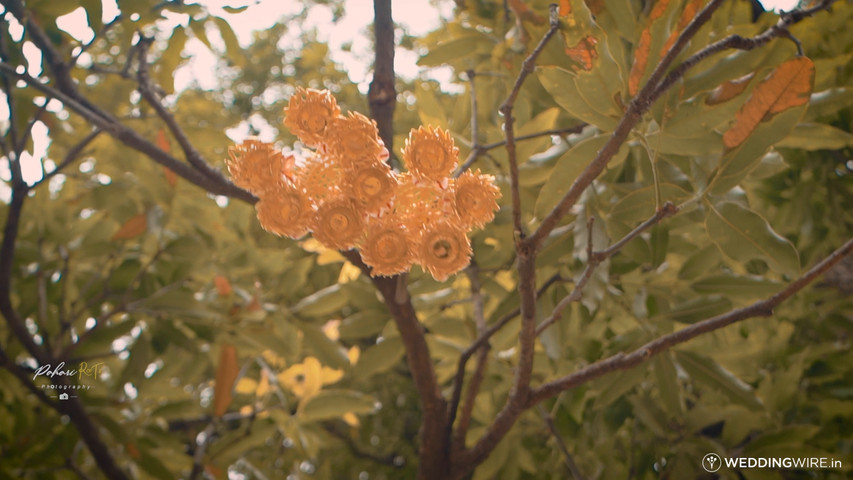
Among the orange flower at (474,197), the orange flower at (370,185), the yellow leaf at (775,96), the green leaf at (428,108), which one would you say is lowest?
the orange flower at (370,185)

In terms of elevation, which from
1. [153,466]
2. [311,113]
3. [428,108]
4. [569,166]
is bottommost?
[153,466]

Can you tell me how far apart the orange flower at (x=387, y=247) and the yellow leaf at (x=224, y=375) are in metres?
0.78

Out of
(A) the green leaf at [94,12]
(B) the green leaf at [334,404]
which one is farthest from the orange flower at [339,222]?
(B) the green leaf at [334,404]

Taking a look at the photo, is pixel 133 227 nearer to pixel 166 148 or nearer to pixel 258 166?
pixel 166 148

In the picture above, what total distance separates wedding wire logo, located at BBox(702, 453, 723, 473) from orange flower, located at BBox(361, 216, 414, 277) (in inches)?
32.4

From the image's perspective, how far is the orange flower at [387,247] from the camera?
2.23 ft

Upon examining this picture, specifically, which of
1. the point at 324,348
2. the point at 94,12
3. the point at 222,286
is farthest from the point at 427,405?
the point at 94,12

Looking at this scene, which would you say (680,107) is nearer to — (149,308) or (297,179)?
(297,179)

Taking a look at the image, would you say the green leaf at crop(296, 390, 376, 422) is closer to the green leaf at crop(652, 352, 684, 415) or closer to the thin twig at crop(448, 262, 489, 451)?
the thin twig at crop(448, 262, 489, 451)

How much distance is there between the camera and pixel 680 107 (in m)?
0.81

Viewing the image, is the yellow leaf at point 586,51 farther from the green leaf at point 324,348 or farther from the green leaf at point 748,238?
the green leaf at point 324,348

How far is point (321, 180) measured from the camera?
71 cm

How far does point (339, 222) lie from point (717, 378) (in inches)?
28.7

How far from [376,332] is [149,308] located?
516 mm
